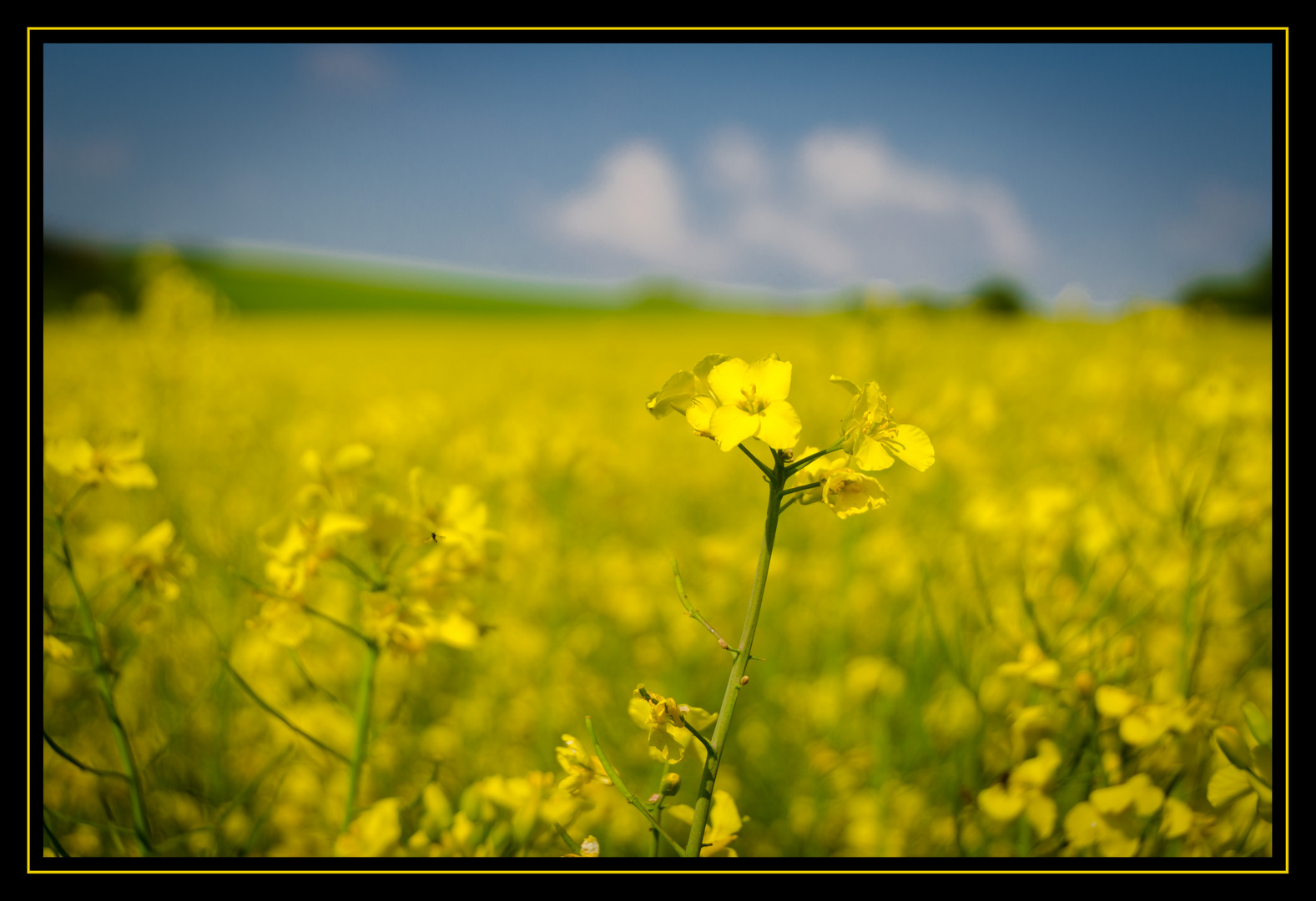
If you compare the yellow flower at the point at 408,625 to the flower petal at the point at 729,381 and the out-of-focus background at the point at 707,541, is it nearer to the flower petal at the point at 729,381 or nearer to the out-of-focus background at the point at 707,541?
the out-of-focus background at the point at 707,541

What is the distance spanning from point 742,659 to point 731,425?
0.81ft

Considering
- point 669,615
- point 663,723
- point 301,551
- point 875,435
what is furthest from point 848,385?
point 669,615

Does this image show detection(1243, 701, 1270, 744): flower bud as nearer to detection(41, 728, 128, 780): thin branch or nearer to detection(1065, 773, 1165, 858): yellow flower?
detection(1065, 773, 1165, 858): yellow flower

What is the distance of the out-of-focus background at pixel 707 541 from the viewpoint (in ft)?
3.96

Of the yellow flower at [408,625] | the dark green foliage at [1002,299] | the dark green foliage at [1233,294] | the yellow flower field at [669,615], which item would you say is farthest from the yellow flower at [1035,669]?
the dark green foliage at [1002,299]

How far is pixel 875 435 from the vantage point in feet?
2.56

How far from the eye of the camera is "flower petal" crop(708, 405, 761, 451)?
27.5 inches

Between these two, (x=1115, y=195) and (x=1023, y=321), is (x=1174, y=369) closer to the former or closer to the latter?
(x=1115, y=195)

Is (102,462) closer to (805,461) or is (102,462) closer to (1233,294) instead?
(805,461)

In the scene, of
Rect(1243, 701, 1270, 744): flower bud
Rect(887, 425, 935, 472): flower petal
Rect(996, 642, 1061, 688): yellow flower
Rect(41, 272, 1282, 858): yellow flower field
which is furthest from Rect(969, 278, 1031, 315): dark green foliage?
Rect(887, 425, 935, 472): flower petal

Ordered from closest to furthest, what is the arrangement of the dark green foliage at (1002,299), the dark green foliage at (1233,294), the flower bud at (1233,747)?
the flower bud at (1233,747), the dark green foliage at (1233,294), the dark green foliage at (1002,299)

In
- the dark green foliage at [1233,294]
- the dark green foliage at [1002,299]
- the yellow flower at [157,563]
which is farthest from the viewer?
the dark green foliage at [1002,299]
